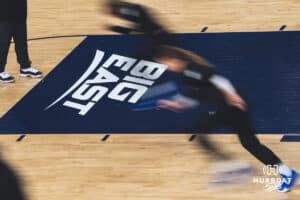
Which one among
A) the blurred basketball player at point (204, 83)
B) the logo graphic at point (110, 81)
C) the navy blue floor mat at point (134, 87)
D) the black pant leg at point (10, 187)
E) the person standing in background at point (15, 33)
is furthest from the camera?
the person standing in background at point (15, 33)

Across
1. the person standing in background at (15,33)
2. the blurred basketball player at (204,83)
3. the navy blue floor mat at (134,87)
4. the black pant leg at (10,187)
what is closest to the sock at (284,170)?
the blurred basketball player at (204,83)

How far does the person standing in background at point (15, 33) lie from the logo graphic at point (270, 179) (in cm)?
425

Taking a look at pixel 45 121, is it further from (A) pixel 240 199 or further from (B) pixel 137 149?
(A) pixel 240 199

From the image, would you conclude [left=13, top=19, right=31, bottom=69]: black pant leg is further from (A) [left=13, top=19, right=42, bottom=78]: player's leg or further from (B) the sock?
(B) the sock

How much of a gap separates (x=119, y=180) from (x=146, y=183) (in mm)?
297

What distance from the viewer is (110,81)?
9281 mm

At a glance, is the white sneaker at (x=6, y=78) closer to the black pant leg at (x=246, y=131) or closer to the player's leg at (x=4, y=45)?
the player's leg at (x=4, y=45)

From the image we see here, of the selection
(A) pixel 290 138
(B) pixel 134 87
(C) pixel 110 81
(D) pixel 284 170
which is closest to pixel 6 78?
(C) pixel 110 81

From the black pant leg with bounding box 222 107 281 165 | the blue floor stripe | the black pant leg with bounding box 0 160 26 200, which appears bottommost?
the blue floor stripe

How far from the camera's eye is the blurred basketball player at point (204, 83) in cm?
596

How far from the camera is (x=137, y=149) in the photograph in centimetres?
758

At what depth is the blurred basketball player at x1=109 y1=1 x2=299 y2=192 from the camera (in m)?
5.96

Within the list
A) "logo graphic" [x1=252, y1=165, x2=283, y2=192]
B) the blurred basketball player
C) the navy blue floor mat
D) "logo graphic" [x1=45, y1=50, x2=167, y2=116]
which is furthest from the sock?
"logo graphic" [x1=45, y1=50, x2=167, y2=116]

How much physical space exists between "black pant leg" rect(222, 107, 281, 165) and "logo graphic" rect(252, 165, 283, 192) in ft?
1.02
